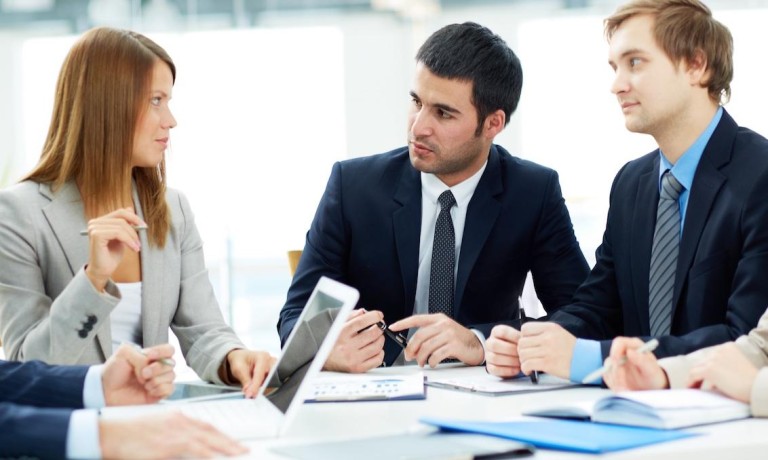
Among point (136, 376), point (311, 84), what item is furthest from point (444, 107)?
point (311, 84)

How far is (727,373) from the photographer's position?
166cm

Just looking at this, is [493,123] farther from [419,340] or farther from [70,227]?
[70,227]

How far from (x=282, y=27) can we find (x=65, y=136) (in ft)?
11.2

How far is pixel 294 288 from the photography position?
2783 millimetres

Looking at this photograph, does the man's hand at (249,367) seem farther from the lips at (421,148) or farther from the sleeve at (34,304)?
the lips at (421,148)

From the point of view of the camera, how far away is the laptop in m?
1.50

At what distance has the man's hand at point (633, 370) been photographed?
1.82 m

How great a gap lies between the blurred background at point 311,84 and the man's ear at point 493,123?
2.64 meters

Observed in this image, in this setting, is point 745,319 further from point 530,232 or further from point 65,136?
point 65,136

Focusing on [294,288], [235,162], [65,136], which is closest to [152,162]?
[65,136]

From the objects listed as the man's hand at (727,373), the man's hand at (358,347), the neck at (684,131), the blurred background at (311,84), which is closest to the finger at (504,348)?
the man's hand at (358,347)

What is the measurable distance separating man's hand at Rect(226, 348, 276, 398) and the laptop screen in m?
0.14

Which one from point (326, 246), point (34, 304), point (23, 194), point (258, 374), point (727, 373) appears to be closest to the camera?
point (727, 373)

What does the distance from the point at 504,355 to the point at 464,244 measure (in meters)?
0.76
